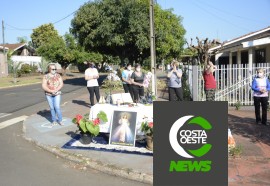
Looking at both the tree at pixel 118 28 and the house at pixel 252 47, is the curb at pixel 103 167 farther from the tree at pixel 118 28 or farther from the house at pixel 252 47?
the tree at pixel 118 28

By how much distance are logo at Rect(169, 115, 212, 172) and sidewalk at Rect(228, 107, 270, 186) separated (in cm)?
237

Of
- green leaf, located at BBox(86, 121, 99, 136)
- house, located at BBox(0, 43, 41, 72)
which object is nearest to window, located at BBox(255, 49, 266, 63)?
green leaf, located at BBox(86, 121, 99, 136)

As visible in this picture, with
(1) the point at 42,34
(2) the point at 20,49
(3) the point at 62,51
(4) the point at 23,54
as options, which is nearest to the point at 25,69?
(3) the point at 62,51

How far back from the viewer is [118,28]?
22.8 metres

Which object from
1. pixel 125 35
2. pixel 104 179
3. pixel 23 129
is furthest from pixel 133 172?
pixel 125 35

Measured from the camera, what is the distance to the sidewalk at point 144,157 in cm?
530

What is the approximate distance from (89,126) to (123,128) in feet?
2.12

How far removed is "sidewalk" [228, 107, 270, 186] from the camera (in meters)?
5.14

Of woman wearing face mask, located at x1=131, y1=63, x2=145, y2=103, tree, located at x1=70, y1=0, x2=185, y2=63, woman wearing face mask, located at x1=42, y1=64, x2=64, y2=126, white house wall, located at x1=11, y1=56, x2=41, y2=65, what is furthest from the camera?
white house wall, located at x1=11, y1=56, x2=41, y2=65

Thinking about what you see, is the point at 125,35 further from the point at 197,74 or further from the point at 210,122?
the point at 210,122

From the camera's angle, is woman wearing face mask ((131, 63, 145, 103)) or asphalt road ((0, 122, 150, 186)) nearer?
asphalt road ((0, 122, 150, 186))

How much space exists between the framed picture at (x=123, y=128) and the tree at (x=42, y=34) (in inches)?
2921

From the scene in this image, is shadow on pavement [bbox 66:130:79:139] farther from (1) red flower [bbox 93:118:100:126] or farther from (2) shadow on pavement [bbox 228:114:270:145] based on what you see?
(2) shadow on pavement [bbox 228:114:270:145]

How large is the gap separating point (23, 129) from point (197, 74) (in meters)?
6.09
